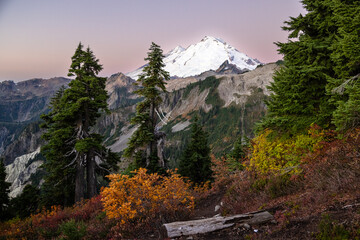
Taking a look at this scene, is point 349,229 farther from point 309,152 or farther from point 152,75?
point 152,75

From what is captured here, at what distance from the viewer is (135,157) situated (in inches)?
664

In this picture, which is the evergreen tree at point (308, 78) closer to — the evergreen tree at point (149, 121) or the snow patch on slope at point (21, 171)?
the evergreen tree at point (149, 121)

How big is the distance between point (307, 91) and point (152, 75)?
1126 cm

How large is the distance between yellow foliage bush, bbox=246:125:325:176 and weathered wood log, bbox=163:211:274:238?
332cm

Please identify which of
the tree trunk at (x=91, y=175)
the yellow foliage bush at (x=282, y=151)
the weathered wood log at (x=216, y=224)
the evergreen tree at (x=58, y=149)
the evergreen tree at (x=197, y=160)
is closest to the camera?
the weathered wood log at (x=216, y=224)

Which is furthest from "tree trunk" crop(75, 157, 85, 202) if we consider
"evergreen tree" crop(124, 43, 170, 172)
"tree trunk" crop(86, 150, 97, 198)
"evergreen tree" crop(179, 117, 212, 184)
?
"evergreen tree" crop(179, 117, 212, 184)

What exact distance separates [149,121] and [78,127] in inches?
236

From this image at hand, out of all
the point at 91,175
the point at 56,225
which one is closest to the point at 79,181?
the point at 91,175

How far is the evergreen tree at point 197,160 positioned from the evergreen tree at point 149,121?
6.29 m

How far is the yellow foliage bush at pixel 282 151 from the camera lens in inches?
341

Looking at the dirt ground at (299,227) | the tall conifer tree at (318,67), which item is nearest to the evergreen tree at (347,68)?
the tall conifer tree at (318,67)

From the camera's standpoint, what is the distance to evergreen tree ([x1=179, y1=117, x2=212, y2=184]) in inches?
873

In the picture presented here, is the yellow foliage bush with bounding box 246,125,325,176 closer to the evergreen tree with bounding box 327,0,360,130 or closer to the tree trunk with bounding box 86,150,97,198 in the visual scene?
the evergreen tree with bounding box 327,0,360,130

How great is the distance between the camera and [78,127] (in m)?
16.5
